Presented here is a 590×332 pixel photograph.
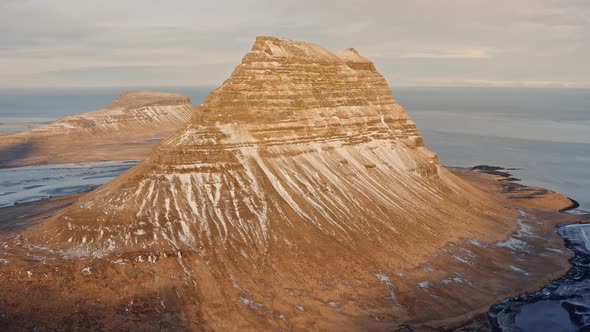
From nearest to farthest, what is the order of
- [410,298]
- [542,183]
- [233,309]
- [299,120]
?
1. [233,309]
2. [410,298]
3. [299,120]
4. [542,183]

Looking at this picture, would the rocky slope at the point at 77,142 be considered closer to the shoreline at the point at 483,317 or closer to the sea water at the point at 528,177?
the sea water at the point at 528,177

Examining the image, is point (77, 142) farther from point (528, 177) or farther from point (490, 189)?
point (528, 177)

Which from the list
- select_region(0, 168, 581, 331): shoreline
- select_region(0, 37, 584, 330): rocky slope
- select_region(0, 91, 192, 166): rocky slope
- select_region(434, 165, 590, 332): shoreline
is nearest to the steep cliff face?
select_region(0, 37, 584, 330): rocky slope

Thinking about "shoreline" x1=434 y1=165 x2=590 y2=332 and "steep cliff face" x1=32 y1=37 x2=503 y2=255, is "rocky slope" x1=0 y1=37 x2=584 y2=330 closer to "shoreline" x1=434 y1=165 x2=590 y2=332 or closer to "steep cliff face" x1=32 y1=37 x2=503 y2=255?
"steep cliff face" x1=32 y1=37 x2=503 y2=255

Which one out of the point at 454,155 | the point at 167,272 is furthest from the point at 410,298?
the point at 454,155

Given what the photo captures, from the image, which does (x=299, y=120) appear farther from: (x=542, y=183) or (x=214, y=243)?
(x=542, y=183)

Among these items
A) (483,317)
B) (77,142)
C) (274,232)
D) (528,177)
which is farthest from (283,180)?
(77,142)

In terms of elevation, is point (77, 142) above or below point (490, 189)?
above

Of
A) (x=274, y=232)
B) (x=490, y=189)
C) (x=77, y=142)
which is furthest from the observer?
(x=77, y=142)
